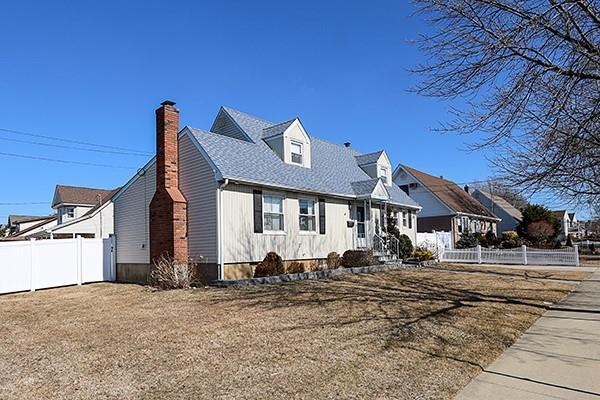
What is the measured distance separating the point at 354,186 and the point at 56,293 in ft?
46.2

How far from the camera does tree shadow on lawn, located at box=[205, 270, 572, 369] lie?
6676 millimetres

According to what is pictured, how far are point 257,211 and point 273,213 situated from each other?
3.26ft

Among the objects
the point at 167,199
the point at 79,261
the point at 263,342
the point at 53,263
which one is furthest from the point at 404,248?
the point at 263,342

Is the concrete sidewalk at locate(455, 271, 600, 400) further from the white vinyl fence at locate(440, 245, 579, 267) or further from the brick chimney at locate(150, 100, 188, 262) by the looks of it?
the white vinyl fence at locate(440, 245, 579, 267)

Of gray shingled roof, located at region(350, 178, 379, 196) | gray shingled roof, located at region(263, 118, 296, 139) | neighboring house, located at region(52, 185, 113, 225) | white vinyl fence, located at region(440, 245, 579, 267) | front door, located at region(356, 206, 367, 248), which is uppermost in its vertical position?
gray shingled roof, located at region(263, 118, 296, 139)

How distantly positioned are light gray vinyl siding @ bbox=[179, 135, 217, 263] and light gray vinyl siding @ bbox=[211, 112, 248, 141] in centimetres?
366

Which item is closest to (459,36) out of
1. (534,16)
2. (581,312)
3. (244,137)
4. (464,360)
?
(534,16)

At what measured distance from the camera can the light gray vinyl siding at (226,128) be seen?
19.5 metres

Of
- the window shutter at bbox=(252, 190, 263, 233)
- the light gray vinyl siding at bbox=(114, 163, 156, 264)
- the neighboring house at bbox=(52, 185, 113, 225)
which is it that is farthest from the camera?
the neighboring house at bbox=(52, 185, 113, 225)

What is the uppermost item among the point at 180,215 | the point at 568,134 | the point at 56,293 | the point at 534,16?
the point at 534,16

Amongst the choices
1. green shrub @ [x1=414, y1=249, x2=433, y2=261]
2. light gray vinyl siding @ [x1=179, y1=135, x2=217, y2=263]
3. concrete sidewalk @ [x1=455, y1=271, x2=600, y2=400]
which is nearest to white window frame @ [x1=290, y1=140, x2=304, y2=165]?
light gray vinyl siding @ [x1=179, y1=135, x2=217, y2=263]

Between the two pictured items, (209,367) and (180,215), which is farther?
(180,215)

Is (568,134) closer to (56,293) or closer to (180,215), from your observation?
(180,215)

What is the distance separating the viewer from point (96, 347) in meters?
6.76
